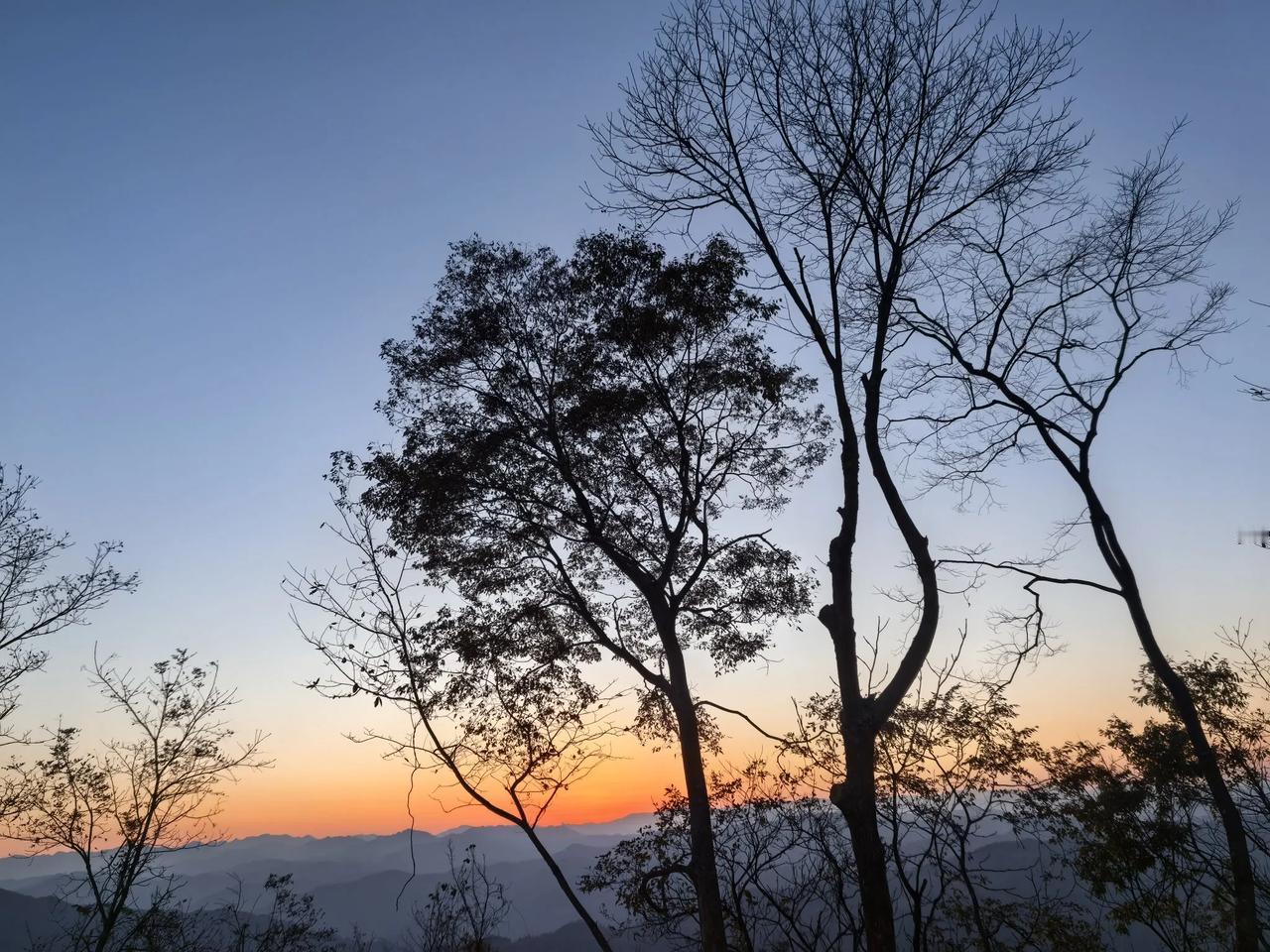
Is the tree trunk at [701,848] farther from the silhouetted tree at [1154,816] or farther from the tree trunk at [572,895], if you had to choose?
the silhouetted tree at [1154,816]

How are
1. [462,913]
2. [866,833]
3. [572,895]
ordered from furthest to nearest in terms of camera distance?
[462,913] → [572,895] → [866,833]

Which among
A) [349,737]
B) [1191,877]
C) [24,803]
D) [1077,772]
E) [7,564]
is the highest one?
[7,564]

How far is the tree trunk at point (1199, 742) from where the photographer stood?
789 centimetres

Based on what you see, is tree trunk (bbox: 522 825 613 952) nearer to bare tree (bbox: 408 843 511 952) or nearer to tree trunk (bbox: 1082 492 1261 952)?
bare tree (bbox: 408 843 511 952)

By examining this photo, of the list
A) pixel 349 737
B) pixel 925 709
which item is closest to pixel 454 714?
pixel 349 737

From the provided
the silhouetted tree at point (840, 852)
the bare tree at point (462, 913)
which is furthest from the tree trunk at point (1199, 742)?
the bare tree at point (462, 913)

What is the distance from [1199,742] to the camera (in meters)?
8.59

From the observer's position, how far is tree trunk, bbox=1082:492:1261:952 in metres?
7.89

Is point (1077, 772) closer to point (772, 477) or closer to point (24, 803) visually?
point (772, 477)

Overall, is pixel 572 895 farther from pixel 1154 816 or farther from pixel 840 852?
pixel 1154 816

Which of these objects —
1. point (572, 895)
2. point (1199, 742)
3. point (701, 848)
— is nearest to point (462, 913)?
point (572, 895)

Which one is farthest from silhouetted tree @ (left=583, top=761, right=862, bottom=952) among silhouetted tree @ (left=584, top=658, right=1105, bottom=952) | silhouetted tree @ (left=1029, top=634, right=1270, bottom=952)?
silhouetted tree @ (left=1029, top=634, right=1270, bottom=952)

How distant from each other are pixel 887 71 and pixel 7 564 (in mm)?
15586

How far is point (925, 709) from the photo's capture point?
37.2ft
